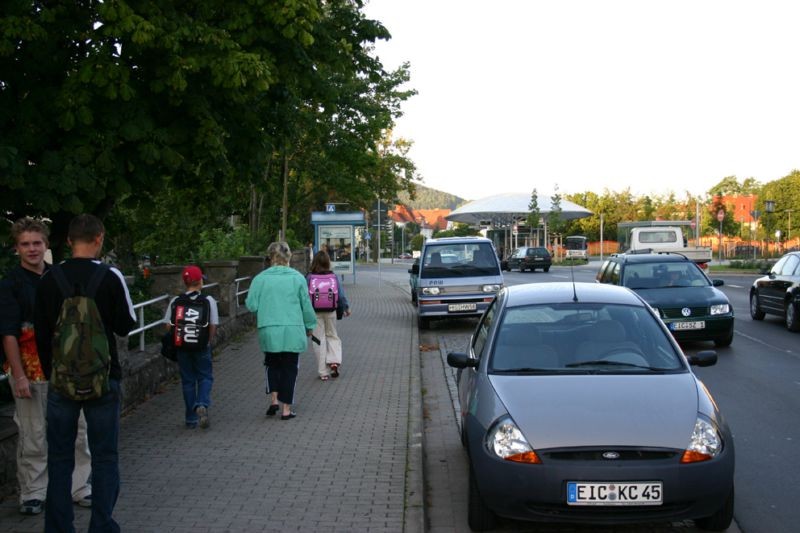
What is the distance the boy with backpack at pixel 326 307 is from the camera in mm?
10977

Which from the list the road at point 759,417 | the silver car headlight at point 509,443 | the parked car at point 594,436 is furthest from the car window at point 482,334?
the silver car headlight at point 509,443

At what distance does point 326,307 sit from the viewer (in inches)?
A: 432

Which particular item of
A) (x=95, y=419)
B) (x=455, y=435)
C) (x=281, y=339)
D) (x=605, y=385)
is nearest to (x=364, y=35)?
(x=281, y=339)

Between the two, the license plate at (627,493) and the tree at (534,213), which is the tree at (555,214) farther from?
the license plate at (627,493)

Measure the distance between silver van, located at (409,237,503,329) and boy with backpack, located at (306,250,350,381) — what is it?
659 cm

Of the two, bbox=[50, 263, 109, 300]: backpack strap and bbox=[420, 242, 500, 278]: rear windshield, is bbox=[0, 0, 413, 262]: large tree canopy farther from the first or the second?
bbox=[420, 242, 500, 278]: rear windshield

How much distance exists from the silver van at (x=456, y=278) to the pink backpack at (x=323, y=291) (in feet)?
22.4

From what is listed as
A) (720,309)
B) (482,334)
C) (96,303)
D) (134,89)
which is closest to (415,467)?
(482,334)

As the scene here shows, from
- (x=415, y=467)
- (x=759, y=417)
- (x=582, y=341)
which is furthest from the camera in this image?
(x=759, y=417)

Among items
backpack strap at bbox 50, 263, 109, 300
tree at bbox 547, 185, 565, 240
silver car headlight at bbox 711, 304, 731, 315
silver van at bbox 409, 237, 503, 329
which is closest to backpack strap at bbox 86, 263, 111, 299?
backpack strap at bbox 50, 263, 109, 300

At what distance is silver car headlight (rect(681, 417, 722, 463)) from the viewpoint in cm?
495

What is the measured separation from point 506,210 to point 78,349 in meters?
70.0

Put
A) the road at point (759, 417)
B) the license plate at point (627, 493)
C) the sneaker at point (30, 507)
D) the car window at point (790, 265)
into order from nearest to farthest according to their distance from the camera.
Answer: the license plate at point (627, 493) → the sneaker at point (30, 507) → the road at point (759, 417) → the car window at point (790, 265)

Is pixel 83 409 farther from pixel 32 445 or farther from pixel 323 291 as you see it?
pixel 323 291
